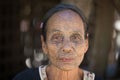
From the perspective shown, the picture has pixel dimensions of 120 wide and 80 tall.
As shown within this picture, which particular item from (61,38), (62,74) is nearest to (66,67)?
(62,74)

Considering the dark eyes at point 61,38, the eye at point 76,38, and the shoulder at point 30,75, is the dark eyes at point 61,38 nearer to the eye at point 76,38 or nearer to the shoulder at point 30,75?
the eye at point 76,38

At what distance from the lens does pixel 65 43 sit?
2.10m

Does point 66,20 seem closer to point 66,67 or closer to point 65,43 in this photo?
point 65,43

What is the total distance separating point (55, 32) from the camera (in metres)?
2.14

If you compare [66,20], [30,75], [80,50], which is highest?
[66,20]

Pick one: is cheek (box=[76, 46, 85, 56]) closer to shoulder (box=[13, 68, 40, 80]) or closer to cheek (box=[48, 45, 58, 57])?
cheek (box=[48, 45, 58, 57])

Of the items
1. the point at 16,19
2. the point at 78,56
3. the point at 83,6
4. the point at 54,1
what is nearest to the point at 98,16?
the point at 54,1

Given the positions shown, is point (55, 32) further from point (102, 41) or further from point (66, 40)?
point (102, 41)

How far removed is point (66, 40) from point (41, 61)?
11.5 feet

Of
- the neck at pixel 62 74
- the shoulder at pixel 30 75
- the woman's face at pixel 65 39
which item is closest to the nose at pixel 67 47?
the woman's face at pixel 65 39

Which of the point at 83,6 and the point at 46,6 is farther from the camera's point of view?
the point at 46,6

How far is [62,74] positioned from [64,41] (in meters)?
0.20

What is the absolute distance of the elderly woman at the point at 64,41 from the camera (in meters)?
2.11

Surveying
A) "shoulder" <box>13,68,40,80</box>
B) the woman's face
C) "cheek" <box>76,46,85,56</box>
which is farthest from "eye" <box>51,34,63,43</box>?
"shoulder" <box>13,68,40,80</box>
